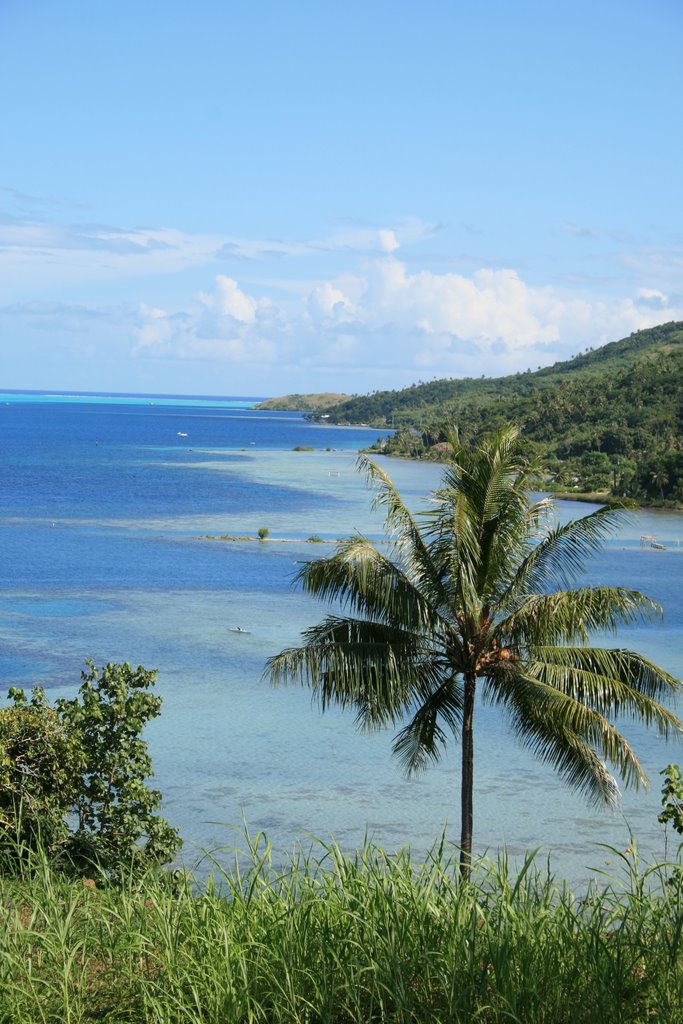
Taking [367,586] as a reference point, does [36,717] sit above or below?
below

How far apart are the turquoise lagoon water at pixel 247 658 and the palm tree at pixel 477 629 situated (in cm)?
273

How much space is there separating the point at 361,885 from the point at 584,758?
339 inches

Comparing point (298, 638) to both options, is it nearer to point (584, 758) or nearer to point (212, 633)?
point (212, 633)

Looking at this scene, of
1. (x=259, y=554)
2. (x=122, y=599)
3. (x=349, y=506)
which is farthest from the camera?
(x=349, y=506)

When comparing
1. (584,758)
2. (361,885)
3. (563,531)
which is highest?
(563,531)

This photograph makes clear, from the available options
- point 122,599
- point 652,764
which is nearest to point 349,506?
point 122,599

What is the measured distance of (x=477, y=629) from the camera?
16.3 m

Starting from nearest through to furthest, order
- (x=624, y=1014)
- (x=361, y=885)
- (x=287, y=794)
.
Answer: (x=624, y=1014)
(x=361, y=885)
(x=287, y=794)

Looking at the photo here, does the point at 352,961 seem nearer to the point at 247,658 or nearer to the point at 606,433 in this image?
the point at 247,658

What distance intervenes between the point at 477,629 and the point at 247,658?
2192 centimetres

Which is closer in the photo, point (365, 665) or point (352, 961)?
point (352, 961)

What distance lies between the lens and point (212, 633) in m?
41.0

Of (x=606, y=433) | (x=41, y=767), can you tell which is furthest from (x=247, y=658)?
(x=606, y=433)

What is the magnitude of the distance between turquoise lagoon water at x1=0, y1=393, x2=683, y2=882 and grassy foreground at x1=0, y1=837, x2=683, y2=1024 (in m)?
1.56
